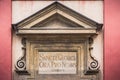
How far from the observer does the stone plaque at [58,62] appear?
620 inches

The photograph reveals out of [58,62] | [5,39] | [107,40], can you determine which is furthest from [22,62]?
[107,40]

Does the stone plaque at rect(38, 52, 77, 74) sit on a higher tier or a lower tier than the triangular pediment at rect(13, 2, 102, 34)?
lower

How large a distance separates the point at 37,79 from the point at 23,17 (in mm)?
1683

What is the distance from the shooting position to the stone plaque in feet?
51.7

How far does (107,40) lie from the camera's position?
15.7 meters

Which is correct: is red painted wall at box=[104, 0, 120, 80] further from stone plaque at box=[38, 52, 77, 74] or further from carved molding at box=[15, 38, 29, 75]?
carved molding at box=[15, 38, 29, 75]

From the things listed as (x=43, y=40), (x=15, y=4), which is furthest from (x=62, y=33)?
(x=15, y=4)

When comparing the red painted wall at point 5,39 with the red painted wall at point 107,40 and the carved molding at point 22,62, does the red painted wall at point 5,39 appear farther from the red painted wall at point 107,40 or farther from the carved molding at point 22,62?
the carved molding at point 22,62

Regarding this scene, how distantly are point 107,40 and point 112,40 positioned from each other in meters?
0.13

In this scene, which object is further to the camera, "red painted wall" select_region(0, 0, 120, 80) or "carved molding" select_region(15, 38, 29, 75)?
"carved molding" select_region(15, 38, 29, 75)

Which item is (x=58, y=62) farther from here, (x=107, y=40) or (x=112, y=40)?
(x=112, y=40)

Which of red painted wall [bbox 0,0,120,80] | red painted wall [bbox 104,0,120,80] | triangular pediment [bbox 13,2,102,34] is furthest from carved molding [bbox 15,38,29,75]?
red painted wall [bbox 104,0,120,80]

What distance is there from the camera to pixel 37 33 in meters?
15.6

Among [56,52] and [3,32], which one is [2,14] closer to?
[3,32]
